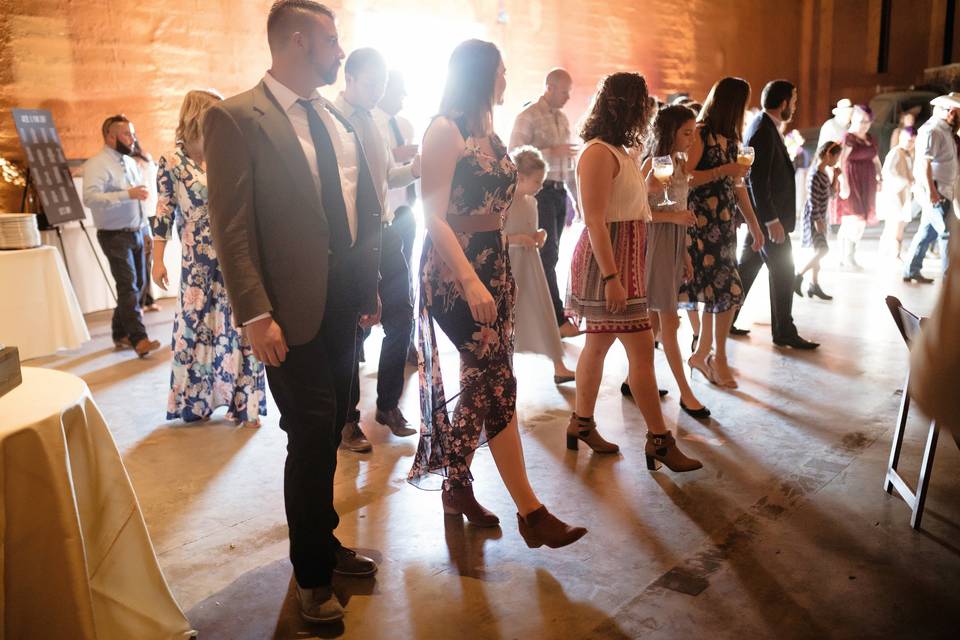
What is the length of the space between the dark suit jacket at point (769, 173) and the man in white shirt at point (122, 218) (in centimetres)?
399

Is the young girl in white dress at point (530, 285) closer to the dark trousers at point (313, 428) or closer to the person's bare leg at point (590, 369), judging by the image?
the person's bare leg at point (590, 369)

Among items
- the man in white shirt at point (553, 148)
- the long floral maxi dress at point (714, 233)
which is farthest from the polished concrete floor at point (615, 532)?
the man in white shirt at point (553, 148)

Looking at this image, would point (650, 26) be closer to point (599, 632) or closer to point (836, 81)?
point (836, 81)

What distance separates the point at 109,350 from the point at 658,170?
4187 mm

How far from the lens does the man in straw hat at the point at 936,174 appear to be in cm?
715

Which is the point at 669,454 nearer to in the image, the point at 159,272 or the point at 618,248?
the point at 618,248

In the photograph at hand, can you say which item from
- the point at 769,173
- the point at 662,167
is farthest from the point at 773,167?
the point at 662,167

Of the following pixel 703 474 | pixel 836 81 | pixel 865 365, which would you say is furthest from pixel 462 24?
pixel 836 81

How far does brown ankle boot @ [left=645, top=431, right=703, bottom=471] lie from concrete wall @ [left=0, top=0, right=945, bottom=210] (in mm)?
5902

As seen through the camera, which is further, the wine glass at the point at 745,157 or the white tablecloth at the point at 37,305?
the white tablecloth at the point at 37,305

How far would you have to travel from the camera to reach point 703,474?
3338mm

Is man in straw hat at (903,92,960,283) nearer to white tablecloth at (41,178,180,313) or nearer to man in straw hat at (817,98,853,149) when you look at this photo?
man in straw hat at (817,98,853,149)

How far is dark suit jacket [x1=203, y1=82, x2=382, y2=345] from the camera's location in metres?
2.02

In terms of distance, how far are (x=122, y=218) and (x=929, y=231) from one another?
6.73 m
